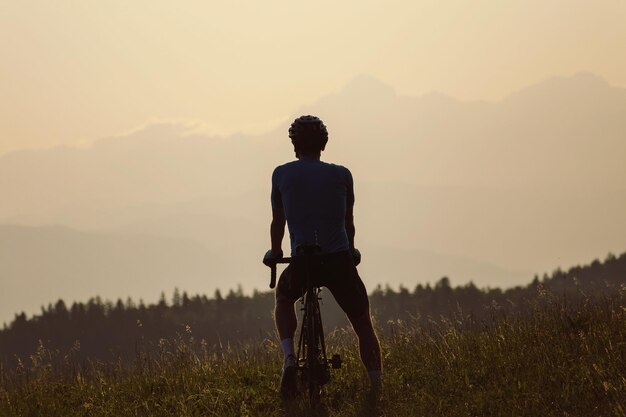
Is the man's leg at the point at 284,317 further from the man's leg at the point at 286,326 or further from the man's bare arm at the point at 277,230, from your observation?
the man's bare arm at the point at 277,230

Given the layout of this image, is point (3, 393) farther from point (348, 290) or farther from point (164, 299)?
point (164, 299)

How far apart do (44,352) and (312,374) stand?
6365 mm

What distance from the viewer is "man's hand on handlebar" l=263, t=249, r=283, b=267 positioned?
30.3ft

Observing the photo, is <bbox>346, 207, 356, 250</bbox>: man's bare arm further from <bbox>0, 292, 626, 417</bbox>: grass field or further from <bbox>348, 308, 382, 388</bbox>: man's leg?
<bbox>0, 292, 626, 417</bbox>: grass field

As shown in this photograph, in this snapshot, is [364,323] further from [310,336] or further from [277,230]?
[277,230]

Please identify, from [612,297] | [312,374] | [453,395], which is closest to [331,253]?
[312,374]

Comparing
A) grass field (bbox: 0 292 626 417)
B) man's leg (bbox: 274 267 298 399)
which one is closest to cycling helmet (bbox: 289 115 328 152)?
man's leg (bbox: 274 267 298 399)

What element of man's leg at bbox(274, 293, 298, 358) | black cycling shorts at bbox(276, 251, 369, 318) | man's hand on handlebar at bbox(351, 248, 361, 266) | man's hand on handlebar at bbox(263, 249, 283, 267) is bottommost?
man's leg at bbox(274, 293, 298, 358)

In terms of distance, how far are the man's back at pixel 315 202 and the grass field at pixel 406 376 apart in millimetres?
1625

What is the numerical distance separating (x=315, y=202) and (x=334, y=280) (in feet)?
2.44

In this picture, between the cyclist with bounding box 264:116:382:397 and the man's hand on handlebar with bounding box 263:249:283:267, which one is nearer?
the cyclist with bounding box 264:116:382:397

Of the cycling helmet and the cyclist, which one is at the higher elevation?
the cycling helmet

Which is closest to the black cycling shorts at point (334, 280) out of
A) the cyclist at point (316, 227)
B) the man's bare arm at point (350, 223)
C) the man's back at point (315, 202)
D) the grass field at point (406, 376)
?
the cyclist at point (316, 227)

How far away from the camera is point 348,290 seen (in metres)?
9.29
